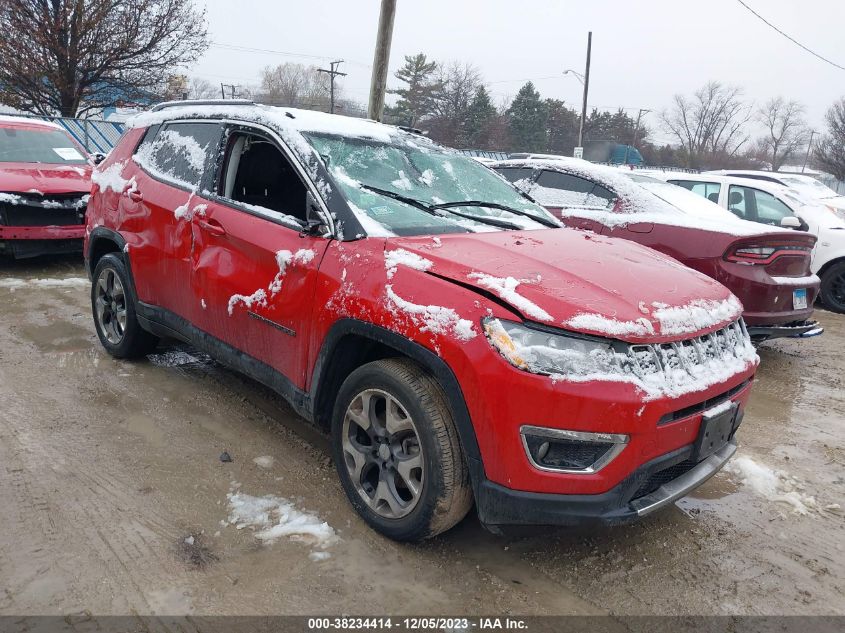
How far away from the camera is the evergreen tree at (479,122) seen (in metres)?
52.5

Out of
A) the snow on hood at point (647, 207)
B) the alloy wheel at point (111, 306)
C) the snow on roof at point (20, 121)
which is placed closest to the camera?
the alloy wheel at point (111, 306)

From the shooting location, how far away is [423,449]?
2447mm

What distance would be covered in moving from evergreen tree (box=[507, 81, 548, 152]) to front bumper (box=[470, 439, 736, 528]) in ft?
186

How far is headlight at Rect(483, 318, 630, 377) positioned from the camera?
2.21m

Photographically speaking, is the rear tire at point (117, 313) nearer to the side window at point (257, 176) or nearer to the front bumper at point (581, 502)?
the side window at point (257, 176)

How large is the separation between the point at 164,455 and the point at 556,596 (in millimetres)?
2174

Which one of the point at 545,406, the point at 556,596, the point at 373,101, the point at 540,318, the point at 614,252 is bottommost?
the point at 556,596

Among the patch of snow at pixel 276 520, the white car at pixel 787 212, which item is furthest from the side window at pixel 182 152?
the white car at pixel 787 212

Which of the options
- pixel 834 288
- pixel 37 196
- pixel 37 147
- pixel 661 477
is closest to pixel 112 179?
pixel 37 196

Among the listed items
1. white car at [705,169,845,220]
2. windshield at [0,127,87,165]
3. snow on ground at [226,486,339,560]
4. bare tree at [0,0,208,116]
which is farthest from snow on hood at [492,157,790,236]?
bare tree at [0,0,208,116]

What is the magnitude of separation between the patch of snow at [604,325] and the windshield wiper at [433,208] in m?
1.17

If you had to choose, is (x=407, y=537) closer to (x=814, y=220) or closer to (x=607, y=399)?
(x=607, y=399)

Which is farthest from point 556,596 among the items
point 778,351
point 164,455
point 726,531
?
point 778,351

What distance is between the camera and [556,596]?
2.45m
